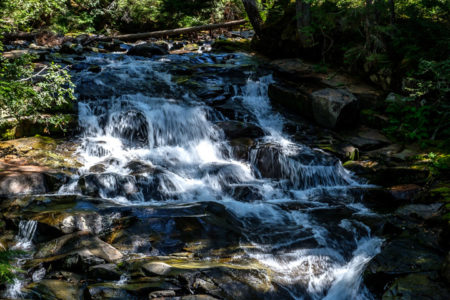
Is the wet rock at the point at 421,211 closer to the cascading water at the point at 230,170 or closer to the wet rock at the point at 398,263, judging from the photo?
the cascading water at the point at 230,170

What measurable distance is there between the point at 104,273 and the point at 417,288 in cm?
382

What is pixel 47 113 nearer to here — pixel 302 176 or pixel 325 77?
pixel 302 176

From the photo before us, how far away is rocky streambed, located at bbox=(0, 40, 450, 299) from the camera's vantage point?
441 cm

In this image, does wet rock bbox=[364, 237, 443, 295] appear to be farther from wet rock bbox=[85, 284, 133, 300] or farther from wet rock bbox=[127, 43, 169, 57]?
wet rock bbox=[127, 43, 169, 57]

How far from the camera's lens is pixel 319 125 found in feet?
35.1

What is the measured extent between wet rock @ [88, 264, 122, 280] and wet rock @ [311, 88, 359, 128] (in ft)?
26.0

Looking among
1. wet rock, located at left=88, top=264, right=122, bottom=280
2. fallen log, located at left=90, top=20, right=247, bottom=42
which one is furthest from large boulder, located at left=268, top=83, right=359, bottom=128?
fallen log, located at left=90, top=20, right=247, bottom=42

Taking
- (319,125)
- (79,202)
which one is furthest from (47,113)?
(319,125)

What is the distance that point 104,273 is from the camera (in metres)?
4.30

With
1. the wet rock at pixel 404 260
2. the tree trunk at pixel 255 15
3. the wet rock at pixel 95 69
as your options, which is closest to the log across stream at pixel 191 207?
the wet rock at pixel 95 69

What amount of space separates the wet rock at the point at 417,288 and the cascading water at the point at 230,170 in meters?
0.40

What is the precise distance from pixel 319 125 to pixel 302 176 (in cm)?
297

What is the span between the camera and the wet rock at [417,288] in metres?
4.00

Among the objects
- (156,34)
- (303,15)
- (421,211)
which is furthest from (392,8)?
(156,34)
